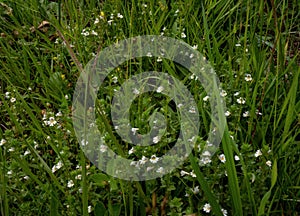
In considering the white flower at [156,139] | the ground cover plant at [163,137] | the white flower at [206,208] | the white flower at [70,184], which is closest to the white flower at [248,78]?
the ground cover plant at [163,137]

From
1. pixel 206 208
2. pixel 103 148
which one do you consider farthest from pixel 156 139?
pixel 206 208

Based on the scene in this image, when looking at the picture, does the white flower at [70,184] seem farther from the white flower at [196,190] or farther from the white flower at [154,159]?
the white flower at [196,190]

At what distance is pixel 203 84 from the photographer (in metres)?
1.98

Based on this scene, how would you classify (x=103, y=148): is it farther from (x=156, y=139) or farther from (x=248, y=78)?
(x=248, y=78)

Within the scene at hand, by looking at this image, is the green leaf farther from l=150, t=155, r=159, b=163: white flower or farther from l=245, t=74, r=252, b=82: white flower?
l=245, t=74, r=252, b=82: white flower

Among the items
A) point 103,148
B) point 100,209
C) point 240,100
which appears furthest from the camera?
point 240,100

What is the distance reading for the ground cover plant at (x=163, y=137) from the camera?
1.48 metres

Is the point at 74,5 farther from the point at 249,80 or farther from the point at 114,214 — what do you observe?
the point at 114,214

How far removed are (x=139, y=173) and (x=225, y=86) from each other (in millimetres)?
555

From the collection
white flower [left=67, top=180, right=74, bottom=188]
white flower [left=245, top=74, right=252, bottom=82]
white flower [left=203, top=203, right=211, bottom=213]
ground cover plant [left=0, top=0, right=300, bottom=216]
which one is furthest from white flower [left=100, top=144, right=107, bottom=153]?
white flower [left=245, top=74, right=252, bottom=82]

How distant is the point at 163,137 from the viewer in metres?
1.69

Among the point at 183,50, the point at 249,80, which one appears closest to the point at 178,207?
the point at 249,80

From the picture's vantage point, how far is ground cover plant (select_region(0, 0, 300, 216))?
1479 mm

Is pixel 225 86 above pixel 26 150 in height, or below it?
above
